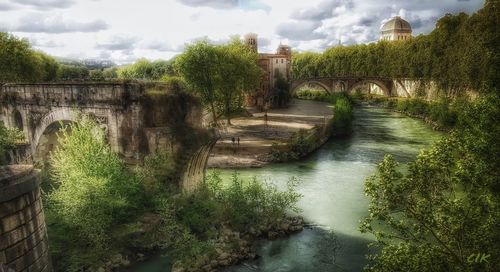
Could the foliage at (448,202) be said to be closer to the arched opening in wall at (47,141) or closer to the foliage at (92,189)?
the foliage at (92,189)

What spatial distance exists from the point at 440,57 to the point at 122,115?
159 ft

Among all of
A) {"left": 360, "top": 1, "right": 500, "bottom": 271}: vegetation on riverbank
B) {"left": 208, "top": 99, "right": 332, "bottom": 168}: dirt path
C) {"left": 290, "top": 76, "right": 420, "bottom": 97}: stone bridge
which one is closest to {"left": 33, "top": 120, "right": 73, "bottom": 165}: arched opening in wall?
{"left": 208, "top": 99, "right": 332, "bottom": 168}: dirt path

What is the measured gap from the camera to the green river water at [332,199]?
15883mm

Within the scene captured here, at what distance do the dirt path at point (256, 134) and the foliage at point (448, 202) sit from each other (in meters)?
21.3

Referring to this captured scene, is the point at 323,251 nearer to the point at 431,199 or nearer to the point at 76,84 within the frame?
the point at 431,199

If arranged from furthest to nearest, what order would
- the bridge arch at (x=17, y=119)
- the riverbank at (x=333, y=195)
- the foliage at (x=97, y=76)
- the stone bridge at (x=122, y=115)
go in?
the bridge arch at (x=17, y=119), the foliage at (x=97, y=76), the stone bridge at (x=122, y=115), the riverbank at (x=333, y=195)

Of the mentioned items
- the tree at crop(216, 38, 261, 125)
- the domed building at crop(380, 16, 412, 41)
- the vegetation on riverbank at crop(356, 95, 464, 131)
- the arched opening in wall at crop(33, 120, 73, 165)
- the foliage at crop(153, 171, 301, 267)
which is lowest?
the foliage at crop(153, 171, 301, 267)

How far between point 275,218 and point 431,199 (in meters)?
10.5

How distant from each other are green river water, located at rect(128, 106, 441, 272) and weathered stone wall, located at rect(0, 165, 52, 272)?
5.51 meters

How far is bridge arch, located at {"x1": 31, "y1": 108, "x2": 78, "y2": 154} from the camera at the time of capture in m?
17.8

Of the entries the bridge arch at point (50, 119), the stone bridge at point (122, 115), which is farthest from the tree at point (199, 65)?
the bridge arch at point (50, 119)

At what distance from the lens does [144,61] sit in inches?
3895

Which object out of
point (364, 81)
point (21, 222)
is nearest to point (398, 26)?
point (364, 81)

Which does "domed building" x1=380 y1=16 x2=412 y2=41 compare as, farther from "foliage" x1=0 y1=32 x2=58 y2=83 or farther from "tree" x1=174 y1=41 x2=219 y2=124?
"foliage" x1=0 y1=32 x2=58 y2=83
